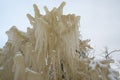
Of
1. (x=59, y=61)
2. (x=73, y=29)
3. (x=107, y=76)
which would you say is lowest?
(x=107, y=76)

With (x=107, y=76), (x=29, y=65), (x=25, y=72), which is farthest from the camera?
(x=107, y=76)

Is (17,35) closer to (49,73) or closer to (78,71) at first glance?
(49,73)

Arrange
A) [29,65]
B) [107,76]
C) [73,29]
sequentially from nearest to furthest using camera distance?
1. [29,65]
2. [73,29]
3. [107,76]

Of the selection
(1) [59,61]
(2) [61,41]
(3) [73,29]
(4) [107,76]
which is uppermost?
(3) [73,29]

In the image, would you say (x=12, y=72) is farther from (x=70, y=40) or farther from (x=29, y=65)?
(x=70, y=40)

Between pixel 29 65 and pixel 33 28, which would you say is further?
pixel 33 28

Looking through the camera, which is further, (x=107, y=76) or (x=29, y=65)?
(x=107, y=76)

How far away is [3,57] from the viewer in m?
4.08

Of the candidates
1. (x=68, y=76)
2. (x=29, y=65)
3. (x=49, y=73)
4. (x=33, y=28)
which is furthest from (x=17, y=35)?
(x=68, y=76)

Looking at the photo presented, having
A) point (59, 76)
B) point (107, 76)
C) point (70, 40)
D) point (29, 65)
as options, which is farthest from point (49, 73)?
point (107, 76)

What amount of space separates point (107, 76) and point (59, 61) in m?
1.36

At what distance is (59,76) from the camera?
13.1 ft

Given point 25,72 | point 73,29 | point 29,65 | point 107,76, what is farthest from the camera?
point 107,76

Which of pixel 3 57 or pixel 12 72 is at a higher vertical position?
pixel 3 57
